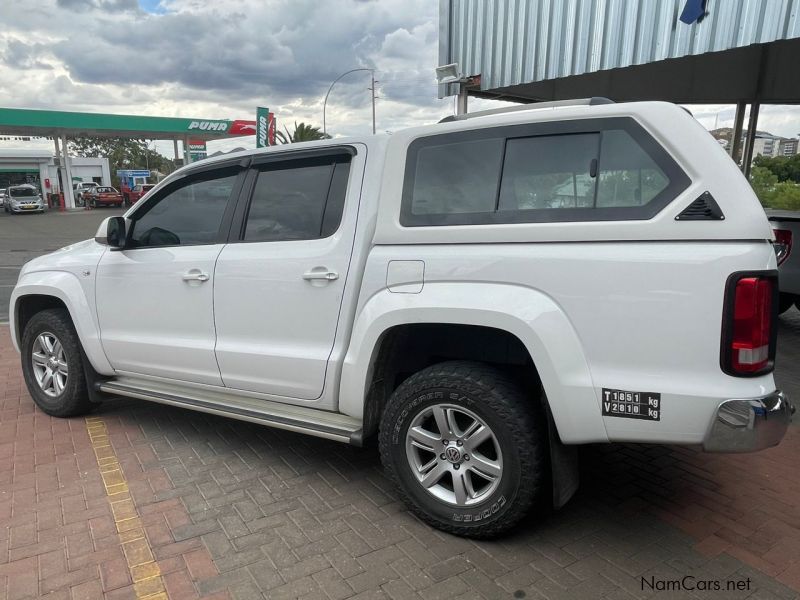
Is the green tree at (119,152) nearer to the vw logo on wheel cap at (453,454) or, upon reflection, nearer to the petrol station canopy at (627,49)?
the petrol station canopy at (627,49)

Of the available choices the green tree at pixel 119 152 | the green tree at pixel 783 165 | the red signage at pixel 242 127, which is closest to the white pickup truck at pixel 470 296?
the green tree at pixel 783 165

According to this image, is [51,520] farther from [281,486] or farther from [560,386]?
[560,386]

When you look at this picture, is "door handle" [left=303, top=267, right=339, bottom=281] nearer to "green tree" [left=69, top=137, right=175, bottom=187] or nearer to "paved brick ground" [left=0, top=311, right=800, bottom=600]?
"paved brick ground" [left=0, top=311, right=800, bottom=600]

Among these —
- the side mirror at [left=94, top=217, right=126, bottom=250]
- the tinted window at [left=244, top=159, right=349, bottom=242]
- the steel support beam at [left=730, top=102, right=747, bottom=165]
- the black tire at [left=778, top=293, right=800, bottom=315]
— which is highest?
the steel support beam at [left=730, top=102, right=747, bottom=165]

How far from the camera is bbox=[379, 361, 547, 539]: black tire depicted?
2.56 metres

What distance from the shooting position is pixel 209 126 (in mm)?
40594

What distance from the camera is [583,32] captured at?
7234mm

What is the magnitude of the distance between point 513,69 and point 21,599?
8086 mm

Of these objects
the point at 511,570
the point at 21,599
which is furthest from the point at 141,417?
the point at 511,570

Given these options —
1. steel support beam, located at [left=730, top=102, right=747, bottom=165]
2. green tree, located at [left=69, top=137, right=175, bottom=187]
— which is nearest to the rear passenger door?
steel support beam, located at [left=730, top=102, right=747, bottom=165]

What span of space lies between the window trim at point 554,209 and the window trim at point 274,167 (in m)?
0.43

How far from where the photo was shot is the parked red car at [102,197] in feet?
133

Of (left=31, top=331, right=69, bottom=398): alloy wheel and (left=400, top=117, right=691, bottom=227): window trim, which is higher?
(left=400, top=117, right=691, bottom=227): window trim

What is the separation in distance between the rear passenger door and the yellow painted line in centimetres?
85
